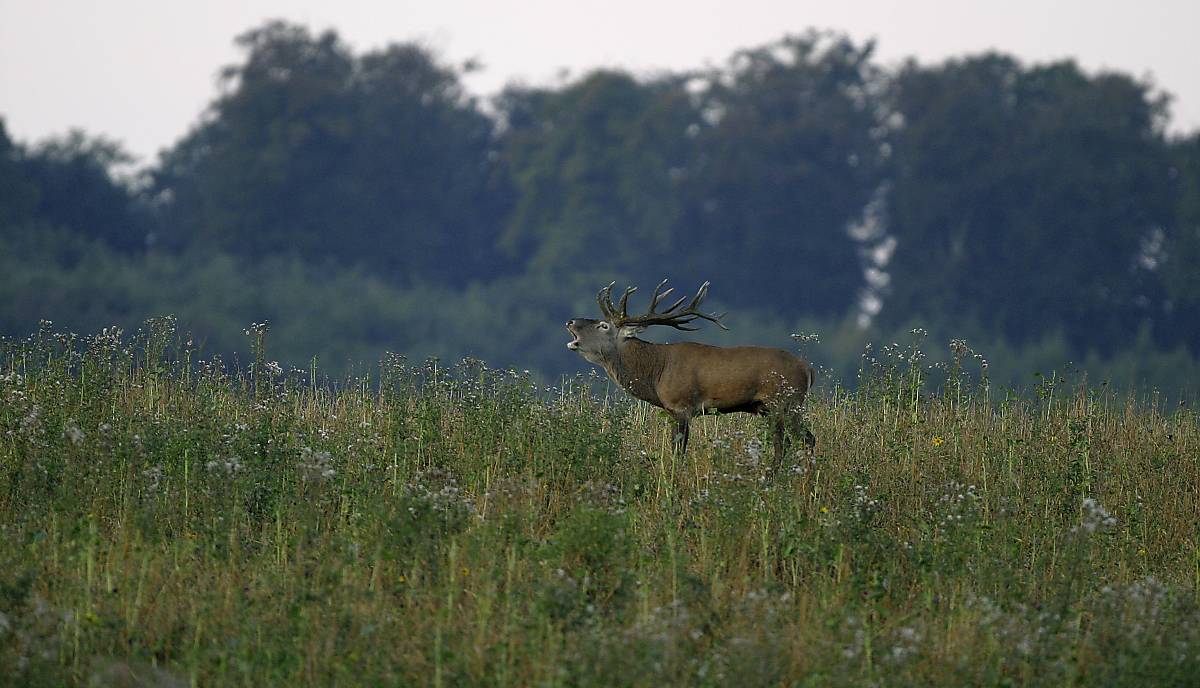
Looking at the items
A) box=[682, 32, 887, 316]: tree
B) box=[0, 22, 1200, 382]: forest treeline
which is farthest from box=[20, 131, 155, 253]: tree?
box=[682, 32, 887, 316]: tree

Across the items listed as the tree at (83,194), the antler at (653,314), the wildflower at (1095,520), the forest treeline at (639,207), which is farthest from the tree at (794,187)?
the wildflower at (1095,520)

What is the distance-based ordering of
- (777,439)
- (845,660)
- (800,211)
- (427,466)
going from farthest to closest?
(800,211) → (777,439) → (427,466) → (845,660)

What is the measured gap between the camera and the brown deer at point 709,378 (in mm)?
12703

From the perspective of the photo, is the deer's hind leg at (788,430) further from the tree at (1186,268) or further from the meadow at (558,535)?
the tree at (1186,268)

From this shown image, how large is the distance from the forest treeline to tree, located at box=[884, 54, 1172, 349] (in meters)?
0.09

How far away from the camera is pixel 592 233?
58.5 m

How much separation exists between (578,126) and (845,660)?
52.8m

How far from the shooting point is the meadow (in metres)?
8.67

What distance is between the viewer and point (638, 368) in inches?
544

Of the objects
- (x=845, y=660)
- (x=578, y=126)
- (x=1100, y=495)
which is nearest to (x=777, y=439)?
(x=1100, y=495)

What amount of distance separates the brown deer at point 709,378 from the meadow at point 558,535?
0.25m

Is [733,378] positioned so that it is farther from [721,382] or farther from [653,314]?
[653,314]

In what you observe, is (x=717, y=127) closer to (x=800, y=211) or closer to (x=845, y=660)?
(x=800, y=211)

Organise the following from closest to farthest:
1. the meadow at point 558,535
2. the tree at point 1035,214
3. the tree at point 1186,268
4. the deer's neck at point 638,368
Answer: the meadow at point 558,535, the deer's neck at point 638,368, the tree at point 1186,268, the tree at point 1035,214
